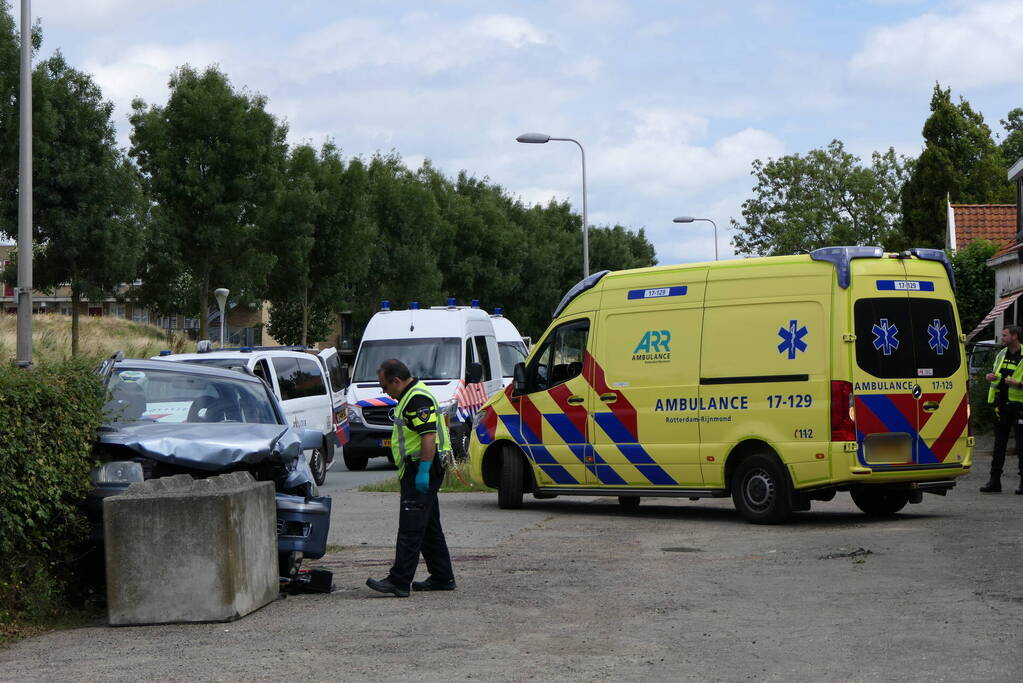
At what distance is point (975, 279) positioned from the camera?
1490 inches

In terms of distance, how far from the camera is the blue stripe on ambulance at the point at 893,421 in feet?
42.3

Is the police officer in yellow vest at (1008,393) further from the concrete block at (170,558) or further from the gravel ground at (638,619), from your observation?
the concrete block at (170,558)

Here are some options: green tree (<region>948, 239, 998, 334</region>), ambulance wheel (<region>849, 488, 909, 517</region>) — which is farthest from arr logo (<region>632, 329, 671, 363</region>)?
green tree (<region>948, 239, 998, 334</region>)

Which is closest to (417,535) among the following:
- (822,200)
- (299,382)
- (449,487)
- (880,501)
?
(880,501)

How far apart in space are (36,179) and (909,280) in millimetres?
25875

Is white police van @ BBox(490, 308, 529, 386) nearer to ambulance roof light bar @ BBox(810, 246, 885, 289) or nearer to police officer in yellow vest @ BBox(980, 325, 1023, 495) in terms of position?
police officer in yellow vest @ BBox(980, 325, 1023, 495)

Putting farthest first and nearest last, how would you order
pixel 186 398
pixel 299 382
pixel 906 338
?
pixel 299 382, pixel 906 338, pixel 186 398

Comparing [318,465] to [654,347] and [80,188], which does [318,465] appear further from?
[80,188]

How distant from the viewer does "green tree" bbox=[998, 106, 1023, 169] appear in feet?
253

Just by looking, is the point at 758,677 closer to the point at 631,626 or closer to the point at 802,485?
the point at 631,626

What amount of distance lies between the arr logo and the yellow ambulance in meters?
0.02

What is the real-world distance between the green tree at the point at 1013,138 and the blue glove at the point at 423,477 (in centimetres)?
6926

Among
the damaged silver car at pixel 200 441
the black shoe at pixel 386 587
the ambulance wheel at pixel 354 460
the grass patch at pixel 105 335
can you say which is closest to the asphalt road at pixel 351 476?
the ambulance wheel at pixel 354 460

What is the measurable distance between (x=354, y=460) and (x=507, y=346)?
4.98 metres
